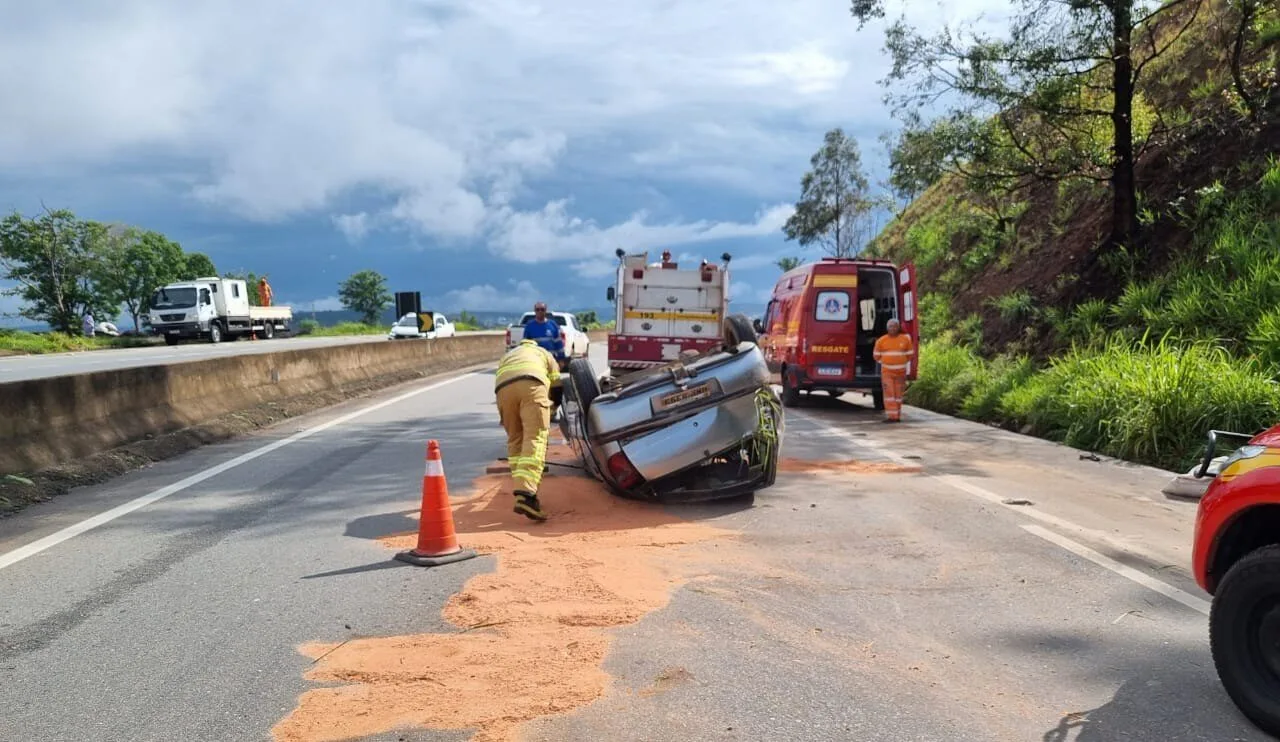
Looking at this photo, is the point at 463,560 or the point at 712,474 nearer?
the point at 463,560

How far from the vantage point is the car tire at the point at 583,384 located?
7.04 meters

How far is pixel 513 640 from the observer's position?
4039 mm

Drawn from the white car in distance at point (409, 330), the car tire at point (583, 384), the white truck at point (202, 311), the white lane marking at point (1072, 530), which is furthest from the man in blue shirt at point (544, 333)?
the white truck at point (202, 311)

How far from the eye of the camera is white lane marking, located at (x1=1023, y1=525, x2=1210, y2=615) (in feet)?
14.7

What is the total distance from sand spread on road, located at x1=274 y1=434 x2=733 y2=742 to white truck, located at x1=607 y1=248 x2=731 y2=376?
10173mm

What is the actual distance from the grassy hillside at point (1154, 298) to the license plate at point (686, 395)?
17.5 feet

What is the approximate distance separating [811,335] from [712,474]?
7.37 meters

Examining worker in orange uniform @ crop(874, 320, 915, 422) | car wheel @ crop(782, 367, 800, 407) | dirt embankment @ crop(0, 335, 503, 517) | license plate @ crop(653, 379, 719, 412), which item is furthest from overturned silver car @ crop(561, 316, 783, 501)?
car wheel @ crop(782, 367, 800, 407)

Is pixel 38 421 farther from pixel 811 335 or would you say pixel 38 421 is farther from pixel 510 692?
pixel 811 335

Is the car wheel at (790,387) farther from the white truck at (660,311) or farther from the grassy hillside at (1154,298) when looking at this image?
the grassy hillside at (1154,298)

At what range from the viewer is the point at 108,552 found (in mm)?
5637

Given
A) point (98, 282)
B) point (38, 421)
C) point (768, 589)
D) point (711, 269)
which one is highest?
point (98, 282)

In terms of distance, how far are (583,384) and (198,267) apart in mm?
84660

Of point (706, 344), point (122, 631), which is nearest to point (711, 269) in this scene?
point (706, 344)
